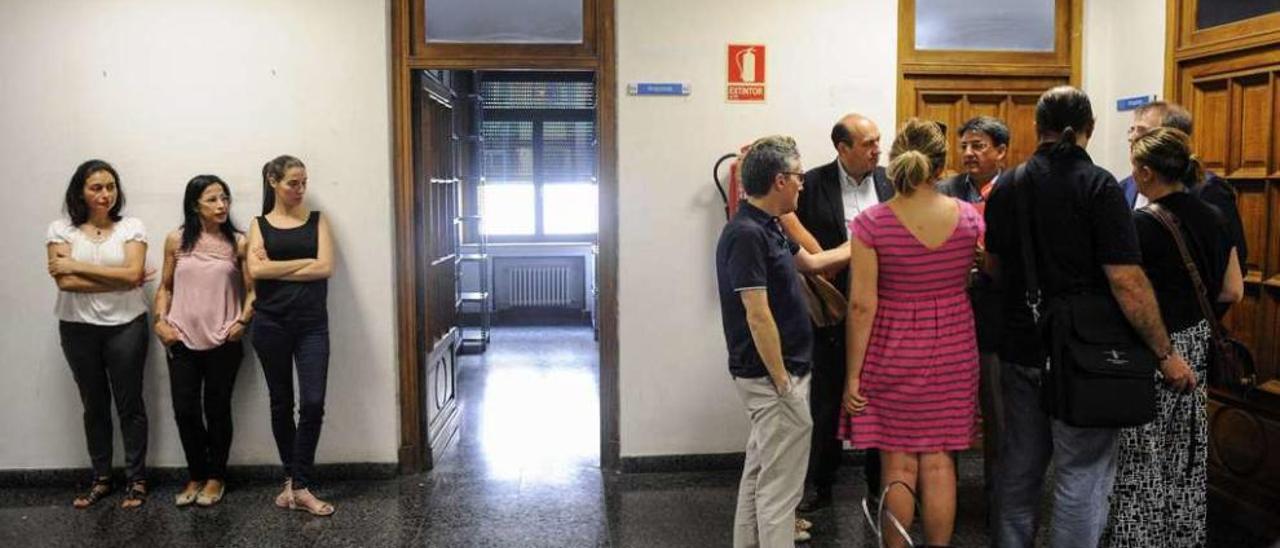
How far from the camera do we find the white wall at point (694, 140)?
4.07m

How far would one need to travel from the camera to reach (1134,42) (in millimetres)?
4039

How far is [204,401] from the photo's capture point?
3.87 meters

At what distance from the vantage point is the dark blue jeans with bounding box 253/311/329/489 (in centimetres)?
367

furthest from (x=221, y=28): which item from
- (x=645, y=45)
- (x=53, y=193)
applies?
(x=645, y=45)

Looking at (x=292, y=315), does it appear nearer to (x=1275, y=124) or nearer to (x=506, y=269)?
(x=1275, y=124)

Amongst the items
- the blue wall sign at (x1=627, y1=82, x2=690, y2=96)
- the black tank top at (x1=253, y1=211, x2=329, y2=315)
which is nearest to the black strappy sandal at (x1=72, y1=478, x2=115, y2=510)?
the black tank top at (x1=253, y1=211, x2=329, y2=315)

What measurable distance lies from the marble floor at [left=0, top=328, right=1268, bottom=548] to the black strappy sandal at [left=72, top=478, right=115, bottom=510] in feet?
0.16

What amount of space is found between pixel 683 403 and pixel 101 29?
2.90 metres

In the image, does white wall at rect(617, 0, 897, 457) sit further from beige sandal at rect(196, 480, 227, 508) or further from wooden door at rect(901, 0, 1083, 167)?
beige sandal at rect(196, 480, 227, 508)

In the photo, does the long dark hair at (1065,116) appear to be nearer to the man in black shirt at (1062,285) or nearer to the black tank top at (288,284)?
the man in black shirt at (1062,285)

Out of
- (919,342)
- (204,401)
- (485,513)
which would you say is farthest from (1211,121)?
(204,401)

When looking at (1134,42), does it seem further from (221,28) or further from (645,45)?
(221,28)

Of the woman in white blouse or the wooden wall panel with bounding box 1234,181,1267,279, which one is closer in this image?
the wooden wall panel with bounding box 1234,181,1267,279

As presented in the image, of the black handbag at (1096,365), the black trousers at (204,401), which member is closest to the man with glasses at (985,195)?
the black handbag at (1096,365)
